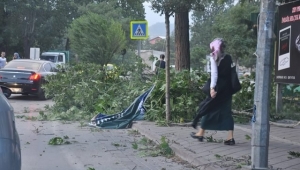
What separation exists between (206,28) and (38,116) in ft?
136

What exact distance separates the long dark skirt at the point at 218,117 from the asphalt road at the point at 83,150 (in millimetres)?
948

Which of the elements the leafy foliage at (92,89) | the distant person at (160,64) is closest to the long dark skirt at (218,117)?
the leafy foliage at (92,89)

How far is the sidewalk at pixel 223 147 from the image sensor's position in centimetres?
732

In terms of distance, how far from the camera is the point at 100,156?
27.5 feet

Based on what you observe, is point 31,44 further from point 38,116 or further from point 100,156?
point 100,156

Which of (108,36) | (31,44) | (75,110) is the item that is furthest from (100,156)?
(31,44)

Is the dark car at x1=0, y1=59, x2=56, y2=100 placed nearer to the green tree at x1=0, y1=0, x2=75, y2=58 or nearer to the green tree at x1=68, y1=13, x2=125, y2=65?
the green tree at x1=68, y1=13, x2=125, y2=65

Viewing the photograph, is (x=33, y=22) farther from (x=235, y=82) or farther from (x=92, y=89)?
(x=235, y=82)

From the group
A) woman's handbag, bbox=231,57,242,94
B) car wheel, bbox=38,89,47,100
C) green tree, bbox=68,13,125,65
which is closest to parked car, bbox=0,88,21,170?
woman's handbag, bbox=231,57,242,94

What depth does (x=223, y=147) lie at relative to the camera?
334 inches

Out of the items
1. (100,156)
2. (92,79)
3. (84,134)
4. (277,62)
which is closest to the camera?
(100,156)

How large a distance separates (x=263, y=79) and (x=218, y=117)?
8.38 feet

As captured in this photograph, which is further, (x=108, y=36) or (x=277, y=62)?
(x=108, y=36)

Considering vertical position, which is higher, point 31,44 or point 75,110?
point 31,44
